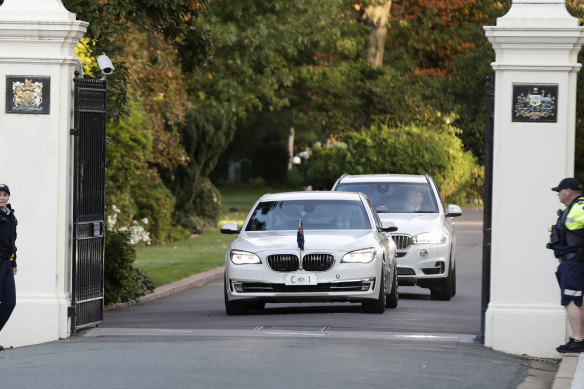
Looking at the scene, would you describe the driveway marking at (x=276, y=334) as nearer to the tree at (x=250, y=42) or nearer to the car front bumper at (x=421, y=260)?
the car front bumper at (x=421, y=260)

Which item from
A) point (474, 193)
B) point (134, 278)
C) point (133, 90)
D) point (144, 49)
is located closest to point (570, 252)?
point (134, 278)

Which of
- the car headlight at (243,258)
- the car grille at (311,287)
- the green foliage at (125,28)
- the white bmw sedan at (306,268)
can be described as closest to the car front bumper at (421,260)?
the white bmw sedan at (306,268)

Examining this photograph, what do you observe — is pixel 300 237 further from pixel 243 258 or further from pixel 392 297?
pixel 392 297

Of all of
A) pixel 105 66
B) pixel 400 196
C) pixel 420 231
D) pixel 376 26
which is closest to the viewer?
pixel 105 66

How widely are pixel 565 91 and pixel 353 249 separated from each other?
4.02m

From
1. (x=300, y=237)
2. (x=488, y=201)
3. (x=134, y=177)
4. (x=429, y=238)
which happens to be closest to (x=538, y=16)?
(x=488, y=201)

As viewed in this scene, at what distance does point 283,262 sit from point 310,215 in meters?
1.36

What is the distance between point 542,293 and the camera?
1318 cm

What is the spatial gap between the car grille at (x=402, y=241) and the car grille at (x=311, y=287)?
408cm

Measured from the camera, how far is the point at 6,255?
12930 mm

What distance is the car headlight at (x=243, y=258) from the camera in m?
16.2

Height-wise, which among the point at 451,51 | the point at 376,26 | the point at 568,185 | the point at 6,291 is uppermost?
the point at 376,26

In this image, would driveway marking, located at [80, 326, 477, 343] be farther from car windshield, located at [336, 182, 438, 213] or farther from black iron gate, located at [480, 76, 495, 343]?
car windshield, located at [336, 182, 438, 213]

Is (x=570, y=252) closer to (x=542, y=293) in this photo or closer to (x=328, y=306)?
(x=542, y=293)
